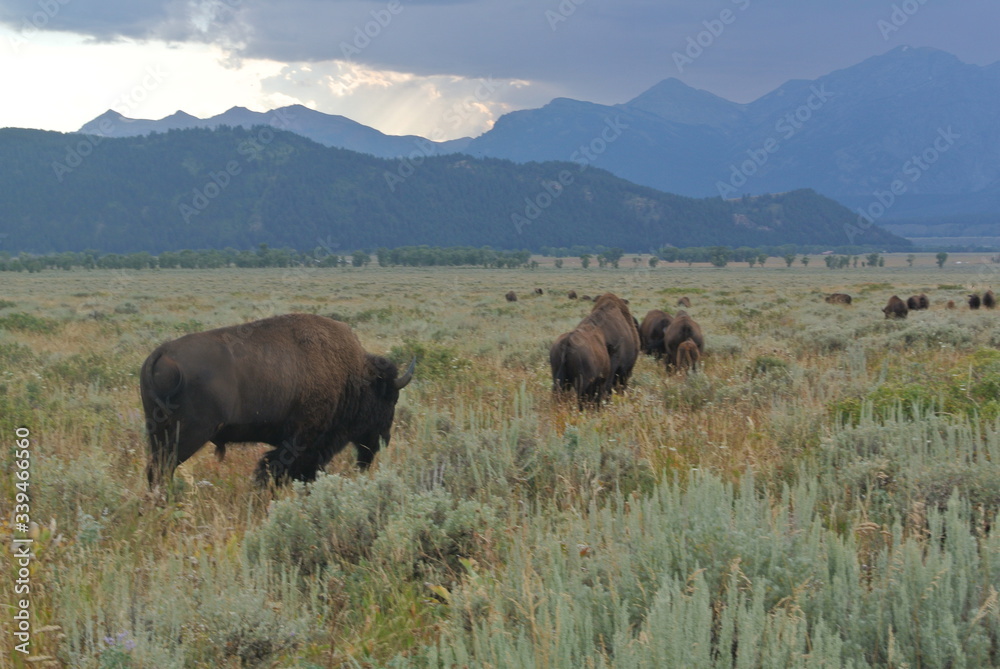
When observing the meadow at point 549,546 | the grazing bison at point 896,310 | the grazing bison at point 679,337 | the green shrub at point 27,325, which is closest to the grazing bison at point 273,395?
the meadow at point 549,546

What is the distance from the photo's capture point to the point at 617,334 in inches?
393

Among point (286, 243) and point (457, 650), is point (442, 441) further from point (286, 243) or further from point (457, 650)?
point (286, 243)

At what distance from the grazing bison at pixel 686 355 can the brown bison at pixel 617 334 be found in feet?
4.30

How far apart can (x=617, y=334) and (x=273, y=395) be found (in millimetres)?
5653

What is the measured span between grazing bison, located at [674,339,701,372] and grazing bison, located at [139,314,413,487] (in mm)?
6326

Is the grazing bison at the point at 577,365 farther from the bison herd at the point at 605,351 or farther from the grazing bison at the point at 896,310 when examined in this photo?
the grazing bison at the point at 896,310

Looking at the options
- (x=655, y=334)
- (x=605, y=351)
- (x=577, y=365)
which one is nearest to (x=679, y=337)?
(x=655, y=334)

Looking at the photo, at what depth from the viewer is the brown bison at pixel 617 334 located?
32.2ft

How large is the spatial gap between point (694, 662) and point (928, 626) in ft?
2.85

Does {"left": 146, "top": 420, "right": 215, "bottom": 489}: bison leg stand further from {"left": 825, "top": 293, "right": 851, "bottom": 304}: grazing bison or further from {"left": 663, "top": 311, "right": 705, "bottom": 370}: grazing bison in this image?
{"left": 825, "top": 293, "right": 851, "bottom": 304}: grazing bison

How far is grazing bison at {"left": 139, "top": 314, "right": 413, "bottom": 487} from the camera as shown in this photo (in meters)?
5.07

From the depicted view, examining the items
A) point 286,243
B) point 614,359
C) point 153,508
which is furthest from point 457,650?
point 286,243

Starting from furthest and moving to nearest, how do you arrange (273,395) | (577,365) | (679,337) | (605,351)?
(679,337) < (605,351) < (577,365) < (273,395)

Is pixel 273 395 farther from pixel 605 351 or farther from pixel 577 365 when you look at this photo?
pixel 605 351
